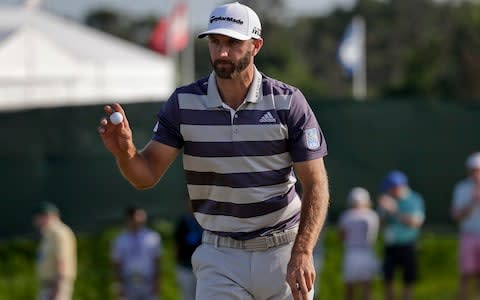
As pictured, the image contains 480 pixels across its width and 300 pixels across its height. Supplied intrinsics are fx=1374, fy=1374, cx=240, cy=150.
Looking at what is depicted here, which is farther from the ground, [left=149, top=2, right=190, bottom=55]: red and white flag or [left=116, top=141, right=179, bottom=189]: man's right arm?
[left=149, top=2, right=190, bottom=55]: red and white flag

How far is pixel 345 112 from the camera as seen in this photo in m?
17.3

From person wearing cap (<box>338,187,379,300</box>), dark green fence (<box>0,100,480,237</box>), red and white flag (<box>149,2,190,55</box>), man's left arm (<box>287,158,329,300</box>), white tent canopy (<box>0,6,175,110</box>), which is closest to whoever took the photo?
man's left arm (<box>287,158,329,300</box>)

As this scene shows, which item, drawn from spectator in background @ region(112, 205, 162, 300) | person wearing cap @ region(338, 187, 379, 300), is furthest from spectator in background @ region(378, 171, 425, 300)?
spectator in background @ region(112, 205, 162, 300)

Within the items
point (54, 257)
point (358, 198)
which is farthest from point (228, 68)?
point (358, 198)

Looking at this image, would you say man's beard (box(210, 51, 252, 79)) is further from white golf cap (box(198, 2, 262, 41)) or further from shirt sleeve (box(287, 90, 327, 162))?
shirt sleeve (box(287, 90, 327, 162))

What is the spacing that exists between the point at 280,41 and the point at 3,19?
31676 millimetres

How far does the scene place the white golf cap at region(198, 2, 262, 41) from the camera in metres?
6.75

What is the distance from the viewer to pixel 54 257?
1498 cm

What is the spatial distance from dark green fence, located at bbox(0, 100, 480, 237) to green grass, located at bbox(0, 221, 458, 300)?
0.69 ft

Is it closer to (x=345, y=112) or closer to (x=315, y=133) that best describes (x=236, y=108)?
(x=315, y=133)

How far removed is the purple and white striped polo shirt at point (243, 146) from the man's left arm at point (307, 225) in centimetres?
8

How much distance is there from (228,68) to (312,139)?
55cm

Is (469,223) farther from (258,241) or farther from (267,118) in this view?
(267,118)

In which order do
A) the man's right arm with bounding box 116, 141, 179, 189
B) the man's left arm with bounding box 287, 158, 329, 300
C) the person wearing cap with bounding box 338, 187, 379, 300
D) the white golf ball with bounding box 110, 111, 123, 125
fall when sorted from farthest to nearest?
the person wearing cap with bounding box 338, 187, 379, 300, the man's right arm with bounding box 116, 141, 179, 189, the man's left arm with bounding box 287, 158, 329, 300, the white golf ball with bounding box 110, 111, 123, 125
